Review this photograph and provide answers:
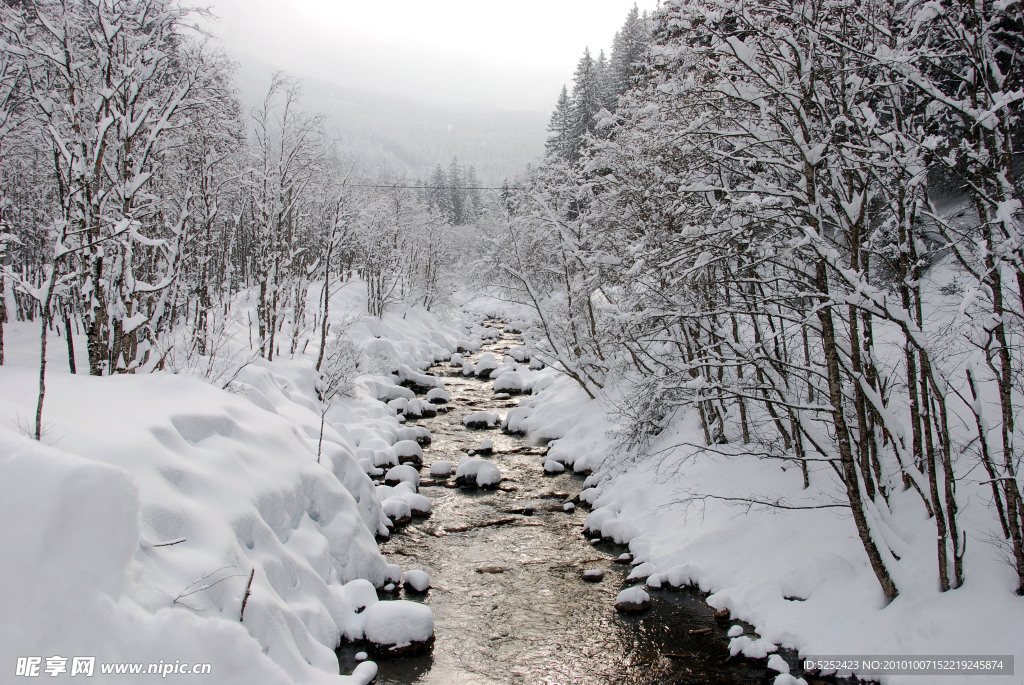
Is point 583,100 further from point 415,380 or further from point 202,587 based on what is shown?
point 202,587

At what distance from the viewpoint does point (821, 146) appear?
6.32 meters

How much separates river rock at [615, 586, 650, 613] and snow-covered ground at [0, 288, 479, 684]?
10.0 feet

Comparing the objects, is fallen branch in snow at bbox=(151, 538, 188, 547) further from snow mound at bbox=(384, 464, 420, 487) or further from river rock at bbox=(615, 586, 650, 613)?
snow mound at bbox=(384, 464, 420, 487)

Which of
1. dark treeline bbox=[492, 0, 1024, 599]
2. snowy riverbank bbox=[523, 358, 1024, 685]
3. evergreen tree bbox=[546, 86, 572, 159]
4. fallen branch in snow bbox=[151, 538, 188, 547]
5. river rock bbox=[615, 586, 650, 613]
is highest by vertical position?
evergreen tree bbox=[546, 86, 572, 159]

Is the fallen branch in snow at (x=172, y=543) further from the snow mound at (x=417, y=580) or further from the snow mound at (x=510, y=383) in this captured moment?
the snow mound at (x=510, y=383)

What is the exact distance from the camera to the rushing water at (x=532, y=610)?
7.35 metres

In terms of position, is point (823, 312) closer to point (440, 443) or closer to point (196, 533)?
point (196, 533)

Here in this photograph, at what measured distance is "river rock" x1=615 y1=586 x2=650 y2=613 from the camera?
344 inches

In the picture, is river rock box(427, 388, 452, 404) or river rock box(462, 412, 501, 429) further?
river rock box(427, 388, 452, 404)

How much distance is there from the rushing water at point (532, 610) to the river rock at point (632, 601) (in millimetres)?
139

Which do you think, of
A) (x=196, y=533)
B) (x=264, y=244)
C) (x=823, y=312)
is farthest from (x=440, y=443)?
(x=823, y=312)

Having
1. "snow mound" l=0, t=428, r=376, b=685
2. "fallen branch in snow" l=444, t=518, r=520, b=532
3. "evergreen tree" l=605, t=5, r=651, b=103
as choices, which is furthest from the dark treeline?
"evergreen tree" l=605, t=5, r=651, b=103

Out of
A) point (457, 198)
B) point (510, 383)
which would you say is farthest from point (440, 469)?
point (457, 198)

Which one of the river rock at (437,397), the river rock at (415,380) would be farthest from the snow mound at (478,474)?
the river rock at (415,380)
